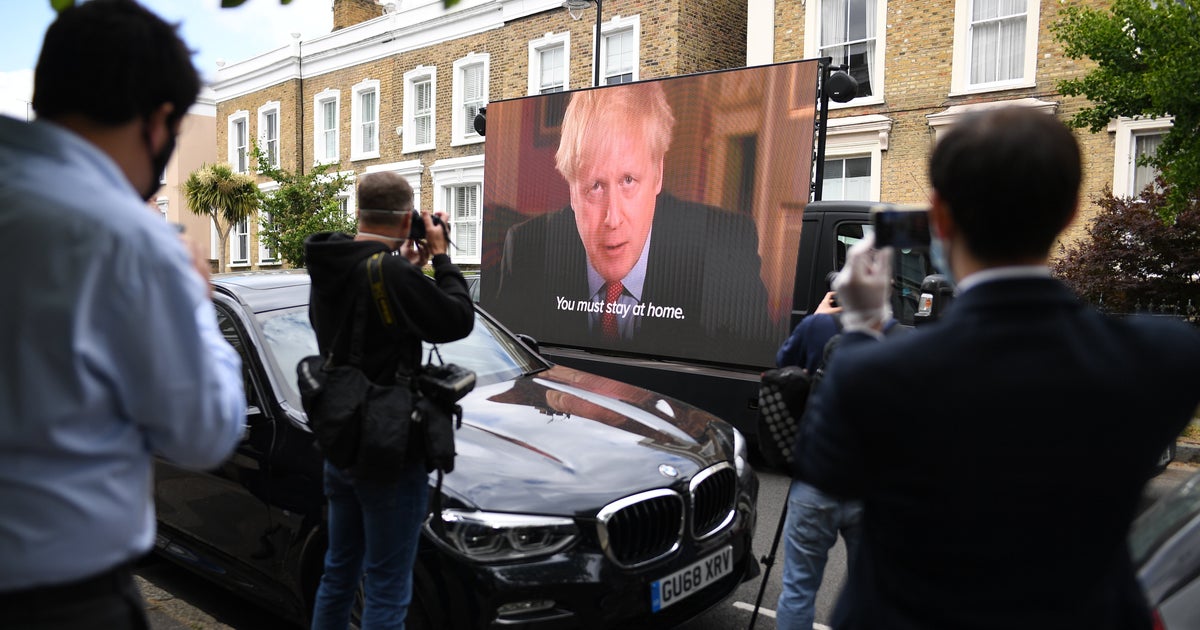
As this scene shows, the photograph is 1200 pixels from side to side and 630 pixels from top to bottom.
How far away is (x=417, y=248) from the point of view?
3.23m

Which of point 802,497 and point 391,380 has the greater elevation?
point 391,380

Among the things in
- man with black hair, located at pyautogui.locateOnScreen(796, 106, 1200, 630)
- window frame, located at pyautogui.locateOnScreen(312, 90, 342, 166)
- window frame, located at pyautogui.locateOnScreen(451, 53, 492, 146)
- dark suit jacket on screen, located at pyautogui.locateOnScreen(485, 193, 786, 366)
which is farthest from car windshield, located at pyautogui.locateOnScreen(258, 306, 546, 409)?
window frame, located at pyautogui.locateOnScreen(312, 90, 342, 166)

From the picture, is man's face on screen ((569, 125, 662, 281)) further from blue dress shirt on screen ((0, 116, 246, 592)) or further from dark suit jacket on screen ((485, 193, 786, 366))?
blue dress shirt on screen ((0, 116, 246, 592))

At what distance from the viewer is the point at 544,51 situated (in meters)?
21.3

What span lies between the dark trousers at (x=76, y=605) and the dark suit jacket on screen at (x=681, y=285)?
5.92 metres

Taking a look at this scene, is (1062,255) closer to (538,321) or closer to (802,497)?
(538,321)

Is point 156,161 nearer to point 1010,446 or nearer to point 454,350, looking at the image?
point 1010,446

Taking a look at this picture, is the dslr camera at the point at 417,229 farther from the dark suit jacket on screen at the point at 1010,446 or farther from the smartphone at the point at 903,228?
the dark suit jacket on screen at the point at 1010,446

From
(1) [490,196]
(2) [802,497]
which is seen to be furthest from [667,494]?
(1) [490,196]

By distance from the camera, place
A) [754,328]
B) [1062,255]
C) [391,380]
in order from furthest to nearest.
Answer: [1062,255], [754,328], [391,380]

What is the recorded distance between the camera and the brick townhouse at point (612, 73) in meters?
15.5

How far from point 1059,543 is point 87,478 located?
4.87 ft

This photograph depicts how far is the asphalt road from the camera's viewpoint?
4016 mm

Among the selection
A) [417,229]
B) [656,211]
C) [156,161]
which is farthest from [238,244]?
[156,161]
